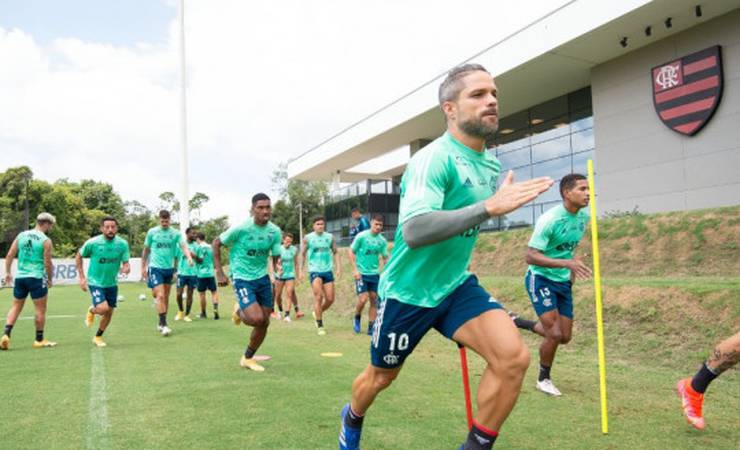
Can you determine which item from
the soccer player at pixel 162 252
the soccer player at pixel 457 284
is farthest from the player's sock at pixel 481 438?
the soccer player at pixel 162 252

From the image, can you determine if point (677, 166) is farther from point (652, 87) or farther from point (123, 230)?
point (123, 230)

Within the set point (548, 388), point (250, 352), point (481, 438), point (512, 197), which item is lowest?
point (548, 388)

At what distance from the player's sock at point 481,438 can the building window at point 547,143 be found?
20.7 m

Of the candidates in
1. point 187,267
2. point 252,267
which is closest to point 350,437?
point 252,267

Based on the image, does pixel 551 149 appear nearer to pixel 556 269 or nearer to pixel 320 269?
pixel 320 269

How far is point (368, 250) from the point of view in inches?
472

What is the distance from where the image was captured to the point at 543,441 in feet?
14.4

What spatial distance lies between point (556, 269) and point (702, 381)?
5.83ft

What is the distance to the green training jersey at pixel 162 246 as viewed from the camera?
12.3 meters

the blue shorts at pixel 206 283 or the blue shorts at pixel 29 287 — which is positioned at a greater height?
the blue shorts at pixel 29 287

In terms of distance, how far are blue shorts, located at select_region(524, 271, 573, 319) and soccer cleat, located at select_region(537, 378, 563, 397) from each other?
73 centimetres

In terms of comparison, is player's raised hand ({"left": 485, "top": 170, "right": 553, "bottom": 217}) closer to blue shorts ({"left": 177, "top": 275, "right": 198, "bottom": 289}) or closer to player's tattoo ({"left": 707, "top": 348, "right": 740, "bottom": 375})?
player's tattoo ({"left": 707, "top": 348, "right": 740, "bottom": 375})

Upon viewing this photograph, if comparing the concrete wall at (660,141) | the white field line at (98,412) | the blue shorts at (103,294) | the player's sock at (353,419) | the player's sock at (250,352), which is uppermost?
the concrete wall at (660,141)

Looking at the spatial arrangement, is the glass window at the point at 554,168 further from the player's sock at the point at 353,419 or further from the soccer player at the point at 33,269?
the player's sock at the point at 353,419
